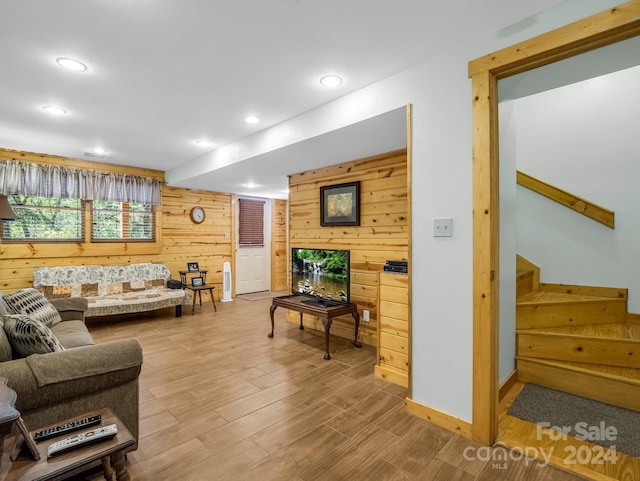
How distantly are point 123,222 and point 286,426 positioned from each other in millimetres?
4801

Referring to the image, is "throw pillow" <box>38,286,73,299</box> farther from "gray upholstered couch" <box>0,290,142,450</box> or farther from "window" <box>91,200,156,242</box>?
"gray upholstered couch" <box>0,290,142,450</box>

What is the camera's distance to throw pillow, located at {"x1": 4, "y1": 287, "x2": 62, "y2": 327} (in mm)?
2587

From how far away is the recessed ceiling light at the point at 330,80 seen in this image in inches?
93.2

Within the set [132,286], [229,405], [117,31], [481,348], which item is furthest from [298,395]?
[132,286]

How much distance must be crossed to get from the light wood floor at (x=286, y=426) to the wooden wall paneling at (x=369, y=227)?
0.61 m

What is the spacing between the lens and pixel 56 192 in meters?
4.62

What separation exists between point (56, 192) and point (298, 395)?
4688 millimetres

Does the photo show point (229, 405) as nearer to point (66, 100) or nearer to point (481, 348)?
point (481, 348)

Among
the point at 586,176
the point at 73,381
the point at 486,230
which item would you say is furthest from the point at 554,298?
the point at 73,381

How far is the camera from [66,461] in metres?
1.11

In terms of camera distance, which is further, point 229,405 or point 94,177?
point 94,177

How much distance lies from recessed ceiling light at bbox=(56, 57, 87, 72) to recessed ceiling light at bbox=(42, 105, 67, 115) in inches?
37.4

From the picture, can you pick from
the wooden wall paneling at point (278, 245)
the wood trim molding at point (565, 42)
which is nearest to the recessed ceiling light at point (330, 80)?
the wood trim molding at point (565, 42)

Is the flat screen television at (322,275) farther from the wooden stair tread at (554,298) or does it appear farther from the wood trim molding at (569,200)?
the wood trim molding at (569,200)
